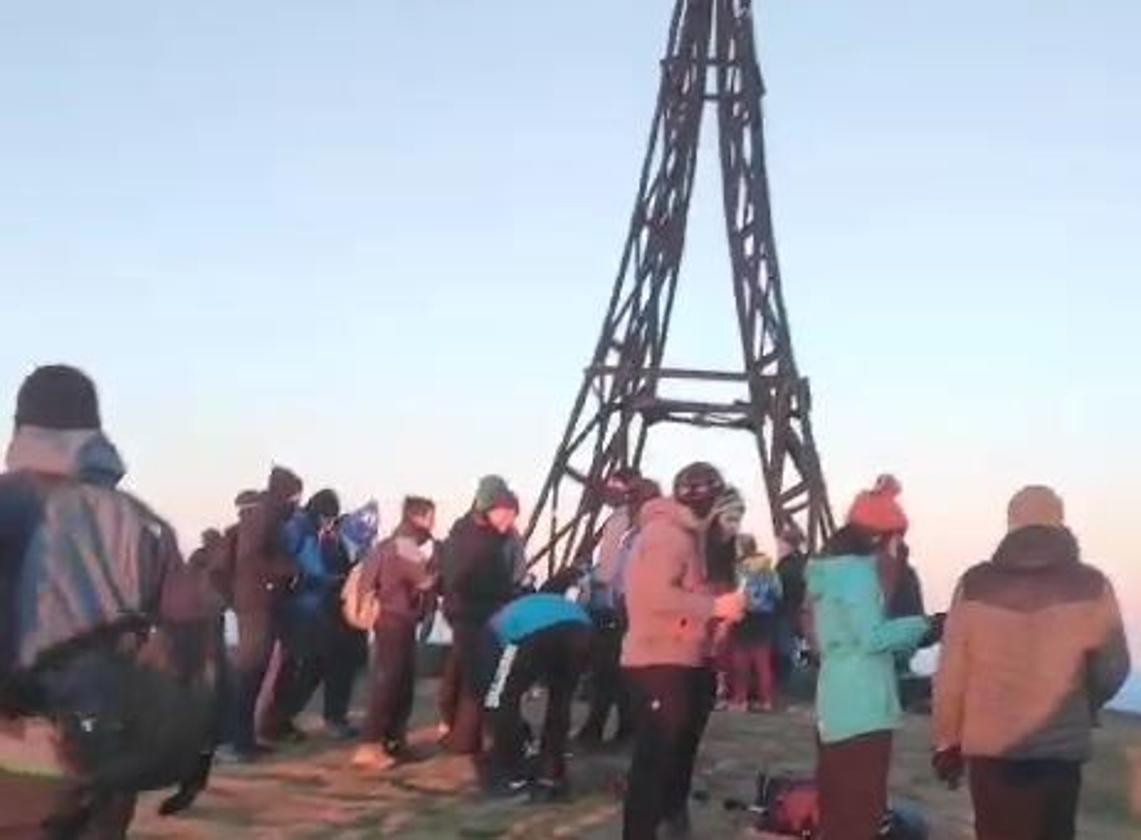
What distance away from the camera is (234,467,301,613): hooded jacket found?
11742 millimetres

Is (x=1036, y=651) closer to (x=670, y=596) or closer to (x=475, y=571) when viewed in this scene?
(x=670, y=596)

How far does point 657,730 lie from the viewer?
28.5 ft

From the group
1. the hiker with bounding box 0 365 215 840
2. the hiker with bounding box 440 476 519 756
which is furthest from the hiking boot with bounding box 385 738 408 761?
the hiker with bounding box 0 365 215 840

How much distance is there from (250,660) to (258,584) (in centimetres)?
45

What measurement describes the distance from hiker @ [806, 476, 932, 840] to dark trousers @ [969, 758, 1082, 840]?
70cm

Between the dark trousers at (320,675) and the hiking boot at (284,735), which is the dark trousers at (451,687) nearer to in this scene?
the dark trousers at (320,675)

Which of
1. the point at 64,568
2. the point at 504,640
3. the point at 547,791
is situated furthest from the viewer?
the point at 504,640

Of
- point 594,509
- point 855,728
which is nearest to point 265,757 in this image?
point 855,728

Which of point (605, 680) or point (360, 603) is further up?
point (360, 603)

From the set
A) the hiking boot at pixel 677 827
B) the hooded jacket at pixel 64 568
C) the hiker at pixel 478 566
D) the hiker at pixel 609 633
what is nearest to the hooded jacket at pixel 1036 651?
the hiking boot at pixel 677 827

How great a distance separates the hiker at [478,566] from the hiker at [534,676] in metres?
0.46

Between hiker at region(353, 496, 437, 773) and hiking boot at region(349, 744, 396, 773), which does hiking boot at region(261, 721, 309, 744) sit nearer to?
hiker at region(353, 496, 437, 773)

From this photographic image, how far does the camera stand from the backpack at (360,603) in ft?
38.6

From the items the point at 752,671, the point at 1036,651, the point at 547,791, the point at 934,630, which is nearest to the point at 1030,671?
the point at 1036,651
